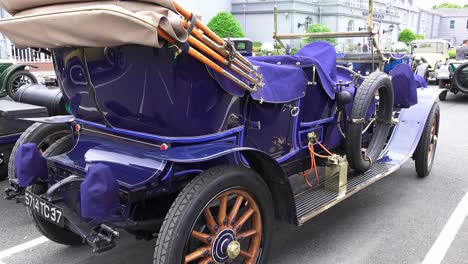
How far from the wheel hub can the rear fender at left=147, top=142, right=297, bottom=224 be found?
0.48 m

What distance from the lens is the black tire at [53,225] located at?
10.4 ft

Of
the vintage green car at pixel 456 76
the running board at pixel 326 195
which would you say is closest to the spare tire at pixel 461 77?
the vintage green car at pixel 456 76

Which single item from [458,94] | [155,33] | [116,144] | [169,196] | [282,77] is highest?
[155,33]

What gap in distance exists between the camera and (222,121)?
9.43ft

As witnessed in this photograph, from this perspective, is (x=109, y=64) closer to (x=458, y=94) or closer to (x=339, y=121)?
(x=339, y=121)

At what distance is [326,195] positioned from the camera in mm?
3629

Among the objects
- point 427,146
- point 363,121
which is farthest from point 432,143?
point 363,121

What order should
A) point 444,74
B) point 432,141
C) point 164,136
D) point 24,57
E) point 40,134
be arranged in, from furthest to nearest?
point 24,57 → point 444,74 → point 432,141 → point 40,134 → point 164,136

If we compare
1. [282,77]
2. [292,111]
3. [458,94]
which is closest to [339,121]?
[292,111]

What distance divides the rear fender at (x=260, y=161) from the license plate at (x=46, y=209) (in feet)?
2.12

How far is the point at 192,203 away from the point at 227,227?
1.38ft

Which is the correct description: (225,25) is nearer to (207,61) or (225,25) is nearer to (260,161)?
(260,161)

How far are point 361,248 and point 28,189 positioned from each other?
2.60 meters

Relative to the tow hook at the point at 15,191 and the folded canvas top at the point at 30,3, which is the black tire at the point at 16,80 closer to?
the tow hook at the point at 15,191
